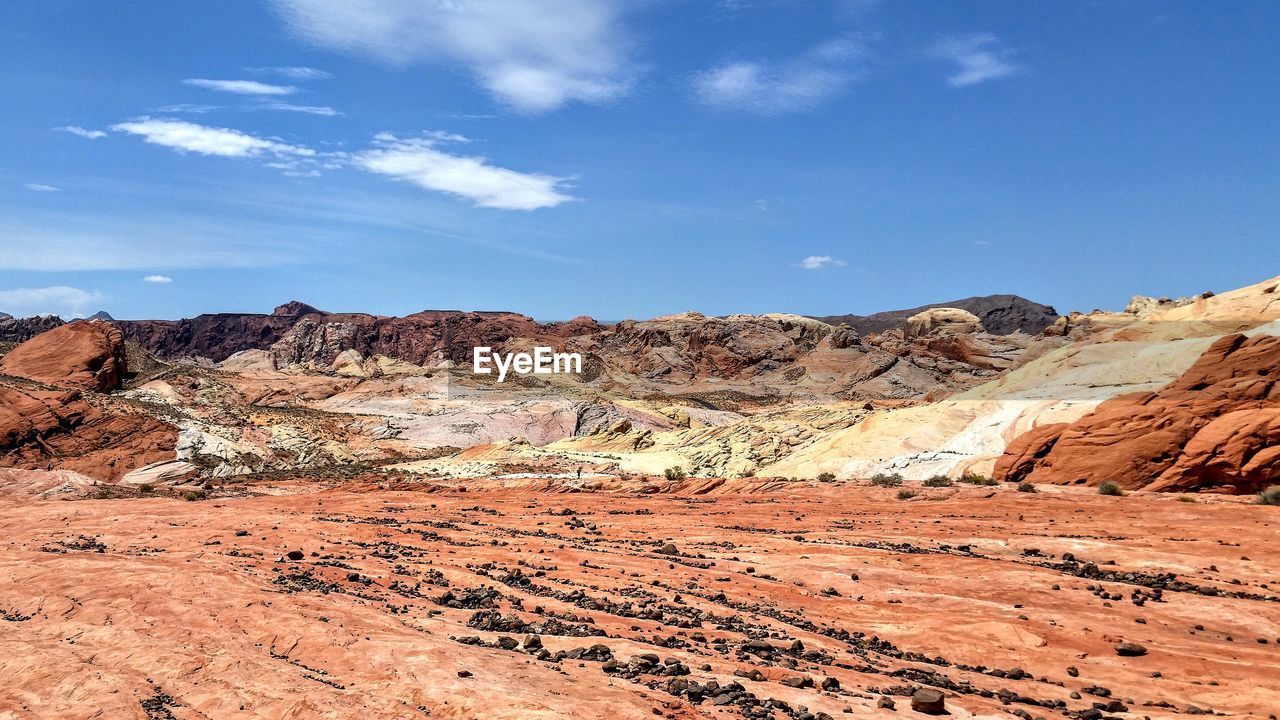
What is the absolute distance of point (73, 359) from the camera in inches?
2240

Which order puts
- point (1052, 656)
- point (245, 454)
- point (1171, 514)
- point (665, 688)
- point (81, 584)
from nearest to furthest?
point (665, 688) → point (1052, 656) → point (81, 584) → point (1171, 514) → point (245, 454)

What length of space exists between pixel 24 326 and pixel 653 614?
6855 inches

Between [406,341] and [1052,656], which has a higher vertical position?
[406,341]

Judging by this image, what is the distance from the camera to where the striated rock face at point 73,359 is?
5494cm

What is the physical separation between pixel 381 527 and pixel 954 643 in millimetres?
16300

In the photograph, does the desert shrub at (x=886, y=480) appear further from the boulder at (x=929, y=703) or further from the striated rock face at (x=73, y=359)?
the striated rock face at (x=73, y=359)

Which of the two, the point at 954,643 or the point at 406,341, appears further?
the point at 406,341

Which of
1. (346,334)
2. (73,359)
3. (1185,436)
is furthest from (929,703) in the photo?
(346,334)

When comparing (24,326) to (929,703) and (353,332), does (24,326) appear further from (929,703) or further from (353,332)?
(929,703)

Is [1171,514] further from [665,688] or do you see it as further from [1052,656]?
[665,688]

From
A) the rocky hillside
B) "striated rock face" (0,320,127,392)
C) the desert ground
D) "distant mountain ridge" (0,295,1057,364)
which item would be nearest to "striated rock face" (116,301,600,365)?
"distant mountain ridge" (0,295,1057,364)

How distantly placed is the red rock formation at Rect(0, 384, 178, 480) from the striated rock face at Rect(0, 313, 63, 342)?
4870 inches

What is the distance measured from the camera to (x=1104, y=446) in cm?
2762

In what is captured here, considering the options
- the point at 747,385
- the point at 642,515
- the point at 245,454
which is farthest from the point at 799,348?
the point at 642,515
